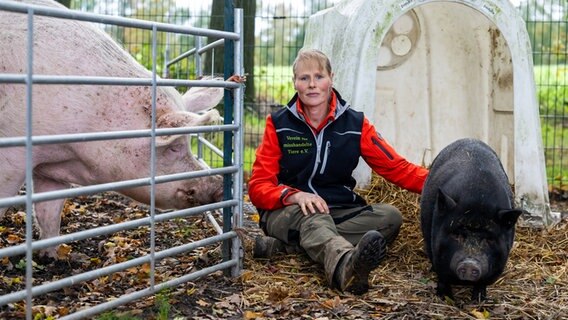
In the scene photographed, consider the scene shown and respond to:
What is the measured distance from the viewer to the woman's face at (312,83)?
495cm

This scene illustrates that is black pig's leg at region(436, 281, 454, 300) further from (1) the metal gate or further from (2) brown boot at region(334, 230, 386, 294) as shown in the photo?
(1) the metal gate

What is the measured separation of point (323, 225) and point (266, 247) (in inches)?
17.8

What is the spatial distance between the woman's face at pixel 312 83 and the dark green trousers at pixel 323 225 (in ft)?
2.09

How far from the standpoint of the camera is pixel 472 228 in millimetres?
4125

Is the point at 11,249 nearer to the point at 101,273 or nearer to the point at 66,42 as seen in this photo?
the point at 101,273

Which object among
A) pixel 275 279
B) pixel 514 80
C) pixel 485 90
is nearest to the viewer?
pixel 275 279

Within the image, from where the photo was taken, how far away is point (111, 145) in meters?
4.84

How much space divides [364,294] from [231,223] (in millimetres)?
871

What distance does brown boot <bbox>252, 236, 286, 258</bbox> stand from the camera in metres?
5.08

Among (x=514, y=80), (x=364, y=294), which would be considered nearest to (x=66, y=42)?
(x=364, y=294)

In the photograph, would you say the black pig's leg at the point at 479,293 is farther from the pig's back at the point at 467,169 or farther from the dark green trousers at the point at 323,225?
the dark green trousers at the point at 323,225

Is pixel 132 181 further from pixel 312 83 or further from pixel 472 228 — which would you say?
pixel 472 228

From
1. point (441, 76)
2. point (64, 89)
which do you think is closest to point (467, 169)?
point (64, 89)

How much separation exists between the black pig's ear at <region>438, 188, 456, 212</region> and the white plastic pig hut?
1.75 m
